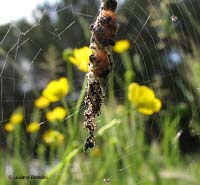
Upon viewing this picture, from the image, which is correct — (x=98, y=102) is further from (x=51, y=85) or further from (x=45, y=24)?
(x=51, y=85)

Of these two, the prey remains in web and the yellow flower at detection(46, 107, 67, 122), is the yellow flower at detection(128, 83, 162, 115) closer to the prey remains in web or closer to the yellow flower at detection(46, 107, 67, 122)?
the yellow flower at detection(46, 107, 67, 122)

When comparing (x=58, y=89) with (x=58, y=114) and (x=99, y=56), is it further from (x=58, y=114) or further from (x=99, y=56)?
(x=99, y=56)

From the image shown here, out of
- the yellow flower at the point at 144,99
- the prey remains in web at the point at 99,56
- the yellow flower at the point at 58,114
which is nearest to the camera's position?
the prey remains in web at the point at 99,56

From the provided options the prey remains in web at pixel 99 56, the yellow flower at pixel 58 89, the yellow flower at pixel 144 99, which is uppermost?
the yellow flower at pixel 58 89

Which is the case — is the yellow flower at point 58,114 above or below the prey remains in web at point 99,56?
above

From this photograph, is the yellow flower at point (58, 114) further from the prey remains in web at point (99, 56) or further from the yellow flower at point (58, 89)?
the prey remains in web at point (99, 56)

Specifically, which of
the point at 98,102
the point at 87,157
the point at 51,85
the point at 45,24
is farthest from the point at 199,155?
the point at 98,102

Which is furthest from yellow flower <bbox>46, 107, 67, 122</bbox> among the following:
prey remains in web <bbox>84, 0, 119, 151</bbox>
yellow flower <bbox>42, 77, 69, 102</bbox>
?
prey remains in web <bbox>84, 0, 119, 151</bbox>

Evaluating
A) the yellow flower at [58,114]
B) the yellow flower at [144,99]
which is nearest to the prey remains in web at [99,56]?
the yellow flower at [144,99]
